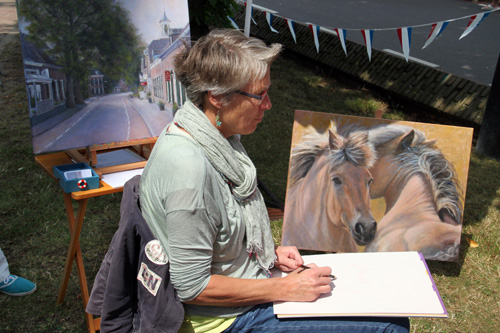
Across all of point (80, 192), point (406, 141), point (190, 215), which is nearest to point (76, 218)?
point (80, 192)

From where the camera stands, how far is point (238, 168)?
1.52 meters

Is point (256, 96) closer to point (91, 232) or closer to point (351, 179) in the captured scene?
point (351, 179)

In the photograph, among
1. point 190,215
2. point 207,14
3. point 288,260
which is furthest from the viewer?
point 207,14

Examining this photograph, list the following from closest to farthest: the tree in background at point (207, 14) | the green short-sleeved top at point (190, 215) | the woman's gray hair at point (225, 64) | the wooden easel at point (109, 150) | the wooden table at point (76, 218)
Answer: the green short-sleeved top at point (190, 215)
the woman's gray hair at point (225, 64)
the wooden table at point (76, 218)
the wooden easel at point (109, 150)
the tree in background at point (207, 14)

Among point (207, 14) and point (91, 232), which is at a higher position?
point (207, 14)

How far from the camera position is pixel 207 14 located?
182 inches

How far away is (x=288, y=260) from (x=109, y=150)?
140cm

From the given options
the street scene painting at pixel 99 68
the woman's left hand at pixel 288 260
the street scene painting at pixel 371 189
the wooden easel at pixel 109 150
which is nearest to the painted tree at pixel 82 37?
the street scene painting at pixel 99 68

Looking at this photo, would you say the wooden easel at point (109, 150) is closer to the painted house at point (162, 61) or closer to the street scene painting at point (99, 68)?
the street scene painting at point (99, 68)

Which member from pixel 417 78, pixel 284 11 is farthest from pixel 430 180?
pixel 284 11

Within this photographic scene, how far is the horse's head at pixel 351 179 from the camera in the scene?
2719 mm

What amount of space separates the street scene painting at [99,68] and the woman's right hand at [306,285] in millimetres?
1306

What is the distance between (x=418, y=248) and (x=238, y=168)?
160 cm

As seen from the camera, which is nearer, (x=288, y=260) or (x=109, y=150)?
(x=288, y=260)
